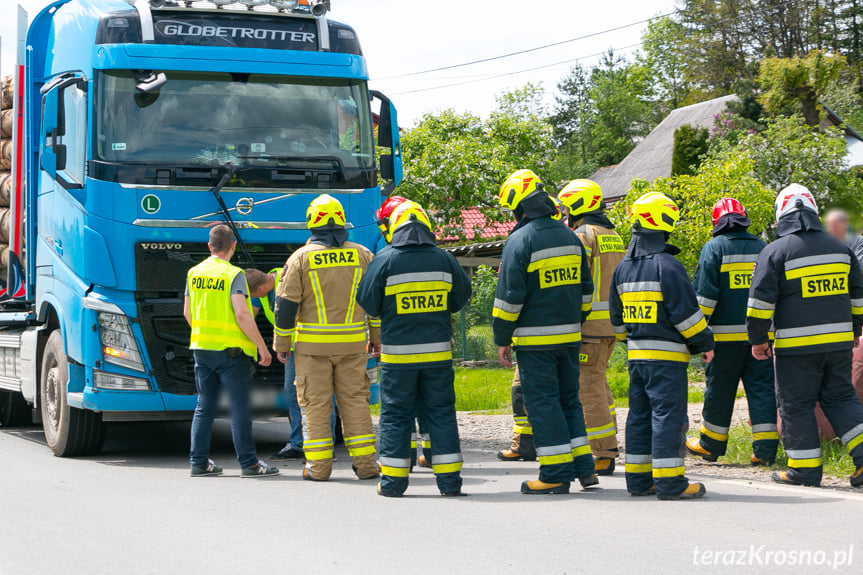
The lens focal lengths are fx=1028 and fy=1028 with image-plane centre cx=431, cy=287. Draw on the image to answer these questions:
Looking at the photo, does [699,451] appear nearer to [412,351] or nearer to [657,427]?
[657,427]

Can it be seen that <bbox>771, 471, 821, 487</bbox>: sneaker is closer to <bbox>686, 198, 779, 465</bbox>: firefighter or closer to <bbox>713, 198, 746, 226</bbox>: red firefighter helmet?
<bbox>686, 198, 779, 465</bbox>: firefighter

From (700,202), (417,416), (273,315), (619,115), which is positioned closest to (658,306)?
(417,416)

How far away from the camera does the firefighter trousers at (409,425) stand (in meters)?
7.12

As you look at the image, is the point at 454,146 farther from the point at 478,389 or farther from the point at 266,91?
the point at 266,91

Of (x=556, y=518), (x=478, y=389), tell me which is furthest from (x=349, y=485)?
(x=478, y=389)

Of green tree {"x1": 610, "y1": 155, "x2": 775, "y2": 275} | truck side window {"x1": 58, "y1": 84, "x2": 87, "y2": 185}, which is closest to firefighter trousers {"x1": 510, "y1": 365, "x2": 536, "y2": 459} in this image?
truck side window {"x1": 58, "y1": 84, "x2": 87, "y2": 185}

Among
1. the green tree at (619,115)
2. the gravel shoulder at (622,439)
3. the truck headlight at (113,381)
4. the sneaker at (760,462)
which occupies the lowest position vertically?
the gravel shoulder at (622,439)

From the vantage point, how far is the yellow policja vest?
26.3 ft

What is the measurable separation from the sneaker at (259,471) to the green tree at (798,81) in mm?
26985

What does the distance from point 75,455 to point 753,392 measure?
19.7 ft

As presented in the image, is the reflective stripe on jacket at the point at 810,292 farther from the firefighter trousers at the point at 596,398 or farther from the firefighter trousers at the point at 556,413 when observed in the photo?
the firefighter trousers at the point at 556,413

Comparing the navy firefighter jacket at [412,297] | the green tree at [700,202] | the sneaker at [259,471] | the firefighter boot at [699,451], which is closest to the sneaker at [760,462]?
the firefighter boot at [699,451]

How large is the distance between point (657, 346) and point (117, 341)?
447cm

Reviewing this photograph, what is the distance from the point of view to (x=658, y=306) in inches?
273
